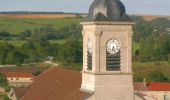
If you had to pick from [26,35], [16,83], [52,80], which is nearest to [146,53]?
[16,83]

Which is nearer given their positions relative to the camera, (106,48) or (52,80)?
(106,48)

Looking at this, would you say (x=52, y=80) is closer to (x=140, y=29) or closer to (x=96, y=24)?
(x=96, y=24)

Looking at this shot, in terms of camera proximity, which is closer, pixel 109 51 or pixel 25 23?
pixel 109 51

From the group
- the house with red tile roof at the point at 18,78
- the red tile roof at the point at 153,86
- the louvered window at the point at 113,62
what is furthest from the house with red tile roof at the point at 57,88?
the house with red tile roof at the point at 18,78

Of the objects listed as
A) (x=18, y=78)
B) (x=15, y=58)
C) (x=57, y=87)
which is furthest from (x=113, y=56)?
(x=15, y=58)

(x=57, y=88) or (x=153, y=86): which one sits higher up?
(x=57, y=88)

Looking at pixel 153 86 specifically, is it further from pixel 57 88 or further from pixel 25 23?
pixel 25 23

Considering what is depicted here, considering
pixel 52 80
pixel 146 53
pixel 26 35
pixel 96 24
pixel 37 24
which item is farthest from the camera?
pixel 37 24

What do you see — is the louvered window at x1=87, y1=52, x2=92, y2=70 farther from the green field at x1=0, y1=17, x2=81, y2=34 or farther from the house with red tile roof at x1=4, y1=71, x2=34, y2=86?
the green field at x1=0, y1=17, x2=81, y2=34
